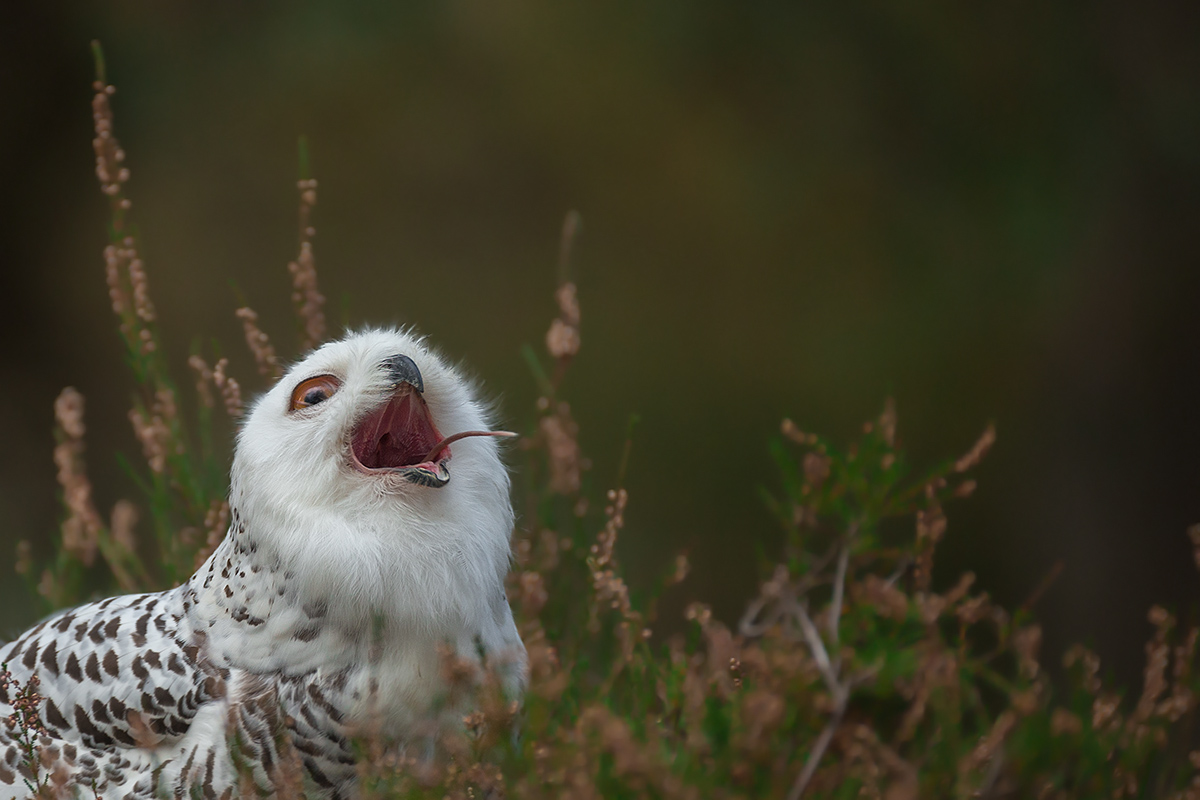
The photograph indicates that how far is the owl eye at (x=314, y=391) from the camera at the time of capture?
5.57ft

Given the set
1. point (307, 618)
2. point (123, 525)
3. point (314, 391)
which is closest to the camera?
point (307, 618)

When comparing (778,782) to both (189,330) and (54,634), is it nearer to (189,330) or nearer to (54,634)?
(54,634)

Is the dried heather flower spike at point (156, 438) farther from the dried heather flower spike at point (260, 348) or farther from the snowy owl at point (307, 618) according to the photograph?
the snowy owl at point (307, 618)

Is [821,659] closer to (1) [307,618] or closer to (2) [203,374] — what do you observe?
(1) [307,618]

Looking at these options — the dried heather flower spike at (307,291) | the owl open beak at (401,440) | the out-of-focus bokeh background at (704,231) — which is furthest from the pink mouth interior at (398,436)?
the out-of-focus bokeh background at (704,231)

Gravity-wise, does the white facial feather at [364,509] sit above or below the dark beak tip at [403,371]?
below

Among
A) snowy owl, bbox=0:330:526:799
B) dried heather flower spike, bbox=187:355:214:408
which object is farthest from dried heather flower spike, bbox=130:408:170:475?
snowy owl, bbox=0:330:526:799

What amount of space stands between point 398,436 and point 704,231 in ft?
11.7

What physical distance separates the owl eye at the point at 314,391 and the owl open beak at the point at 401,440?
77mm

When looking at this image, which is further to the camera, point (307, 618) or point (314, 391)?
point (314, 391)

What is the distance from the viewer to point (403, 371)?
1623 mm

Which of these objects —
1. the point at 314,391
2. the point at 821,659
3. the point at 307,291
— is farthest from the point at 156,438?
the point at 821,659

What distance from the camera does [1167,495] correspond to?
13.3ft

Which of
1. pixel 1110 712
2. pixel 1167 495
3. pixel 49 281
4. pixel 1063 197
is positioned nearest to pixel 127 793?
pixel 1110 712
